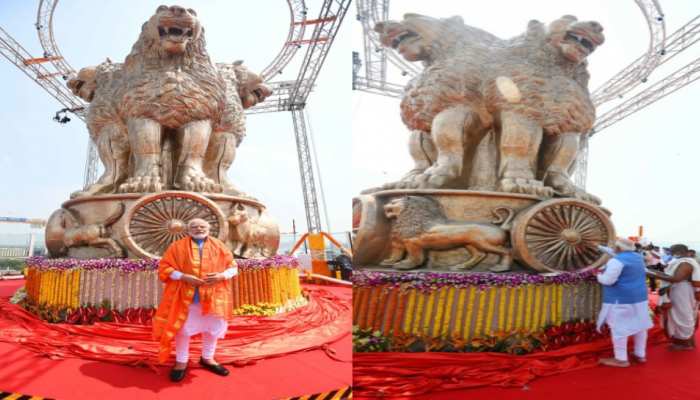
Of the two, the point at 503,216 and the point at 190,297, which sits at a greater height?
the point at 503,216

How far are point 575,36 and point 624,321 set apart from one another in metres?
2.88

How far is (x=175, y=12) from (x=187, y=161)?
63.8 inches

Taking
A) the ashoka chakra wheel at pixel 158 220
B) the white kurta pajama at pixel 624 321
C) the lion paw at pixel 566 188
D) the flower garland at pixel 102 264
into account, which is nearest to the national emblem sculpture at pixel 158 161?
the ashoka chakra wheel at pixel 158 220

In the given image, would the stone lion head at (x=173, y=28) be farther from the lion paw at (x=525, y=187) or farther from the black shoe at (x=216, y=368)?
the lion paw at (x=525, y=187)

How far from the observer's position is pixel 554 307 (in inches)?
141

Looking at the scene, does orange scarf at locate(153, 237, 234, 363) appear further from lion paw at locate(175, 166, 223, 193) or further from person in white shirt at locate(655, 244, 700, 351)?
person in white shirt at locate(655, 244, 700, 351)

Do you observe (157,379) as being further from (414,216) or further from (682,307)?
(682,307)

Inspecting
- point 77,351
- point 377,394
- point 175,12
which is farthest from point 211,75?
point 377,394

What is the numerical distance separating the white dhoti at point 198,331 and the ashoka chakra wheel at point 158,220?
1.83 metres

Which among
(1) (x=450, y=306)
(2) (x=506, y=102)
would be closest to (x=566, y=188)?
(2) (x=506, y=102)

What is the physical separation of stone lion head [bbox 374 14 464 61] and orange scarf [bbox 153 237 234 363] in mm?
3366

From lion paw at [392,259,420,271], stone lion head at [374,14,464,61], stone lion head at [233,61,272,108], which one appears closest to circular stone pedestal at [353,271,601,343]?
lion paw at [392,259,420,271]

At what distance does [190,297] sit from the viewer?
2.87 m

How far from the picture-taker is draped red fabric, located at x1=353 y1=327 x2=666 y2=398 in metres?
2.81
